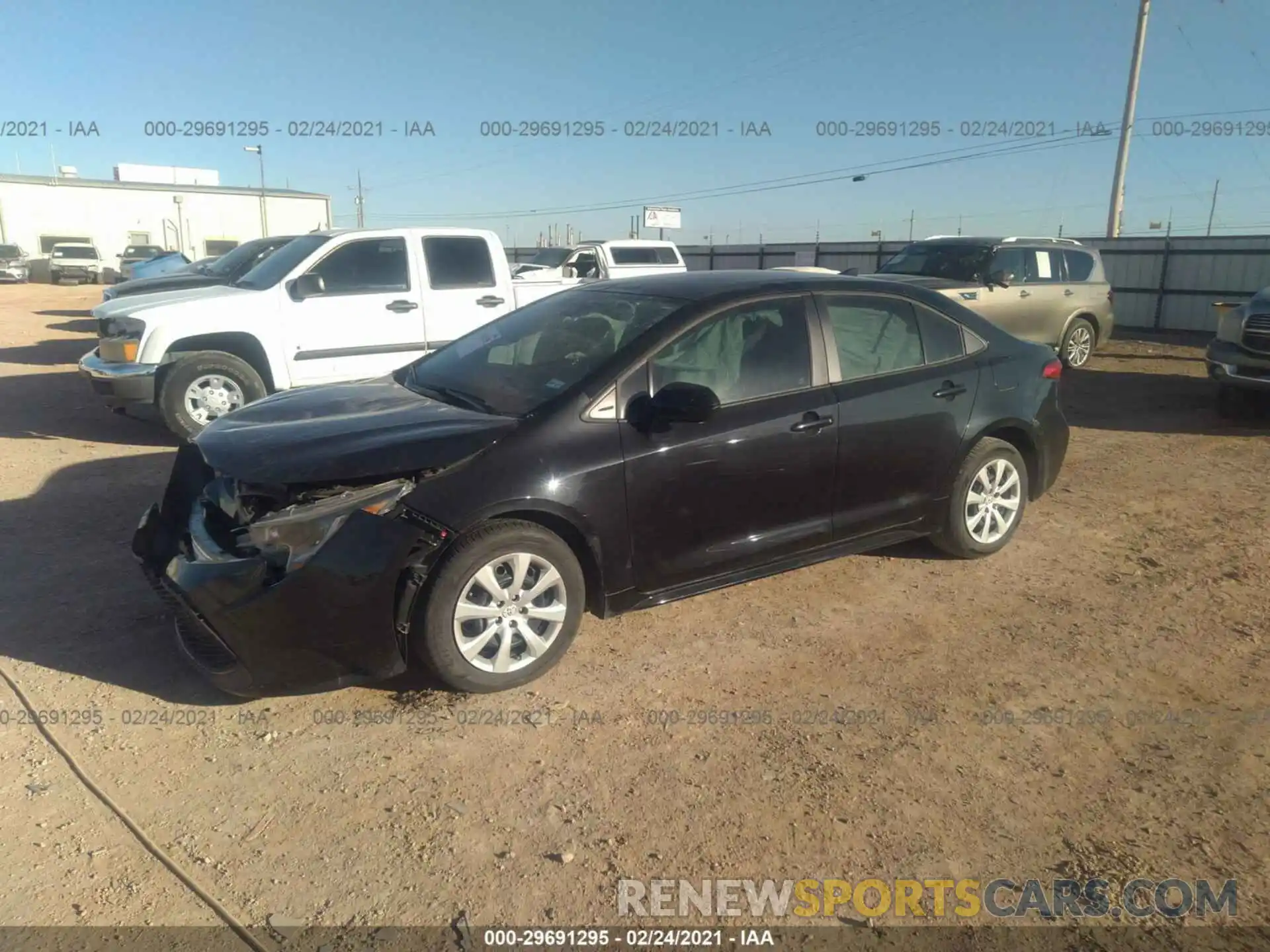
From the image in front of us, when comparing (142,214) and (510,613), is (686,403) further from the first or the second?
(142,214)

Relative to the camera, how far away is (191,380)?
7613 millimetres

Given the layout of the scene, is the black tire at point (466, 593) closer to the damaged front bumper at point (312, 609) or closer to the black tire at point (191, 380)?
the damaged front bumper at point (312, 609)

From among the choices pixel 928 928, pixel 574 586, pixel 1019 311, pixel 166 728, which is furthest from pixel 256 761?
pixel 1019 311

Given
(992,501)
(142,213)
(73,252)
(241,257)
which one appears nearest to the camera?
(992,501)

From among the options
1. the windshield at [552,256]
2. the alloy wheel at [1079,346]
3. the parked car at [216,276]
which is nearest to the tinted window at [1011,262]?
the alloy wheel at [1079,346]

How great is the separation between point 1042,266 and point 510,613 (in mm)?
10964

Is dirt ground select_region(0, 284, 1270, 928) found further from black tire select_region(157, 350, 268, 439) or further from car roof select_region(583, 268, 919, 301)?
black tire select_region(157, 350, 268, 439)

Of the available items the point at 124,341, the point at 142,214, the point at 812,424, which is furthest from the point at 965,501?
the point at 142,214

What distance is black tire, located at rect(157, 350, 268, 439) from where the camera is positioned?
297 inches

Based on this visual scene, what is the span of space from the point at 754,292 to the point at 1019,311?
867 cm

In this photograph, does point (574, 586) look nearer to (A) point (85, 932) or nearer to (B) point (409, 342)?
(A) point (85, 932)

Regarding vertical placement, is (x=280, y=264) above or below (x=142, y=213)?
below

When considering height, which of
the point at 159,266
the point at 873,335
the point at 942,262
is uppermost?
the point at 942,262

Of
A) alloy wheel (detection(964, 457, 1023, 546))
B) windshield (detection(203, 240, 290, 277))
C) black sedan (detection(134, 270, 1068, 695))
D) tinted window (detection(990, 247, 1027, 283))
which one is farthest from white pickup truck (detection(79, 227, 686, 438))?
tinted window (detection(990, 247, 1027, 283))
